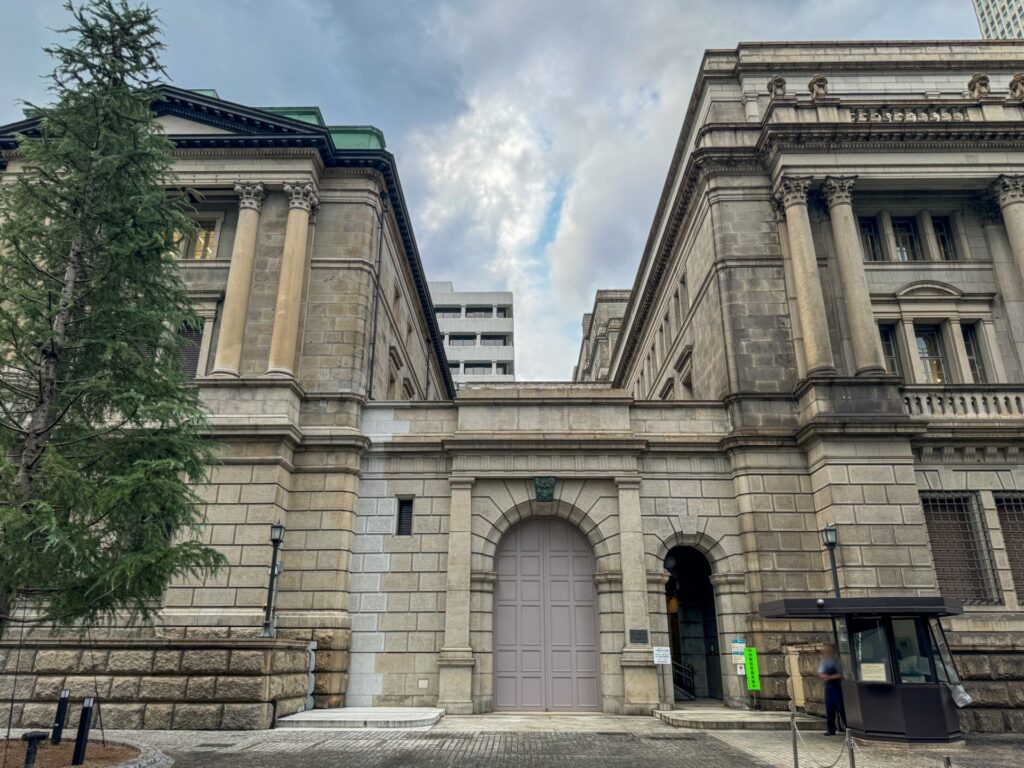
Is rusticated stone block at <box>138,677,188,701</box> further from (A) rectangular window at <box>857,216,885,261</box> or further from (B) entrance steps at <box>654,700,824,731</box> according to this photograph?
(A) rectangular window at <box>857,216,885,261</box>

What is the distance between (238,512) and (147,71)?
432 inches

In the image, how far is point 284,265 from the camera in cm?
2098

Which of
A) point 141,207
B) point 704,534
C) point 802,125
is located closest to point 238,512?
point 141,207

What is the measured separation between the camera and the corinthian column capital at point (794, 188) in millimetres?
21364

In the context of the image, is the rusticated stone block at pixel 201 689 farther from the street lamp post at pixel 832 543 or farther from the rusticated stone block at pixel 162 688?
the street lamp post at pixel 832 543

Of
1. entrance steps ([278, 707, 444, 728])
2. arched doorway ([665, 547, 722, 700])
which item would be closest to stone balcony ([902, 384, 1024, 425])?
arched doorway ([665, 547, 722, 700])

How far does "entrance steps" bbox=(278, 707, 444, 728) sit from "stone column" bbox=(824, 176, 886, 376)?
15079 millimetres

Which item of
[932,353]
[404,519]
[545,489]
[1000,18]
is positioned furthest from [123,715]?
[1000,18]

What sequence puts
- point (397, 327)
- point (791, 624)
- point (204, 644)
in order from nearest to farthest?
1. point (204, 644)
2. point (791, 624)
3. point (397, 327)

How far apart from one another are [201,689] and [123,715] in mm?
1645

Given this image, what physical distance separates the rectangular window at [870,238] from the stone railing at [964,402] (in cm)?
531

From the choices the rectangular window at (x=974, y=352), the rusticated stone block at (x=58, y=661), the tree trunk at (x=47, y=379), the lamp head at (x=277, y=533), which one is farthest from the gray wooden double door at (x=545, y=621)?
the rectangular window at (x=974, y=352)

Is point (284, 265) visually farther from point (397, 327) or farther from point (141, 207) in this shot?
point (141, 207)

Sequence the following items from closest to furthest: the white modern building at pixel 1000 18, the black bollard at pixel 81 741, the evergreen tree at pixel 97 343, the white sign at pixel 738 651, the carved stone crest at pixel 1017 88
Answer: the black bollard at pixel 81 741, the evergreen tree at pixel 97 343, the white sign at pixel 738 651, the carved stone crest at pixel 1017 88, the white modern building at pixel 1000 18
